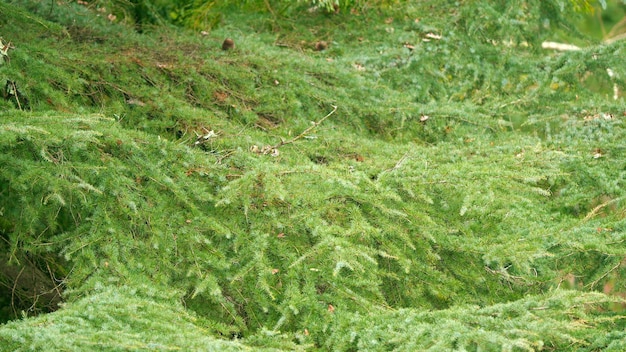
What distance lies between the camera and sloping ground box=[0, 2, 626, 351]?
2695 mm

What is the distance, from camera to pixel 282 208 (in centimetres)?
322

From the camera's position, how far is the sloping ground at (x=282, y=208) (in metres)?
2.70

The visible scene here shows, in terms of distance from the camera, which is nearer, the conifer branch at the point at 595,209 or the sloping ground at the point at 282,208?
the sloping ground at the point at 282,208

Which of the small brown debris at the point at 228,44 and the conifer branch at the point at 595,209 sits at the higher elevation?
the small brown debris at the point at 228,44

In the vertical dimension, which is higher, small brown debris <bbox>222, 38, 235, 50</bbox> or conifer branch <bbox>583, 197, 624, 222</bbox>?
small brown debris <bbox>222, 38, 235, 50</bbox>

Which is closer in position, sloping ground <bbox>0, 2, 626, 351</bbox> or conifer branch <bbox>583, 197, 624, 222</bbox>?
sloping ground <bbox>0, 2, 626, 351</bbox>

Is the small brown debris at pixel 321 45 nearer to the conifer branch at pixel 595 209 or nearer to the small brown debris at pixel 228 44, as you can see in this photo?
the small brown debris at pixel 228 44

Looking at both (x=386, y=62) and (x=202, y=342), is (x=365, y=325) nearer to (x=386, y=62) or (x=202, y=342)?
(x=202, y=342)

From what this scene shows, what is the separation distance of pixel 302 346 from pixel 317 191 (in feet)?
2.39

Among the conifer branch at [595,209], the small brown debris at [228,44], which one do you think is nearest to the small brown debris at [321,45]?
the small brown debris at [228,44]

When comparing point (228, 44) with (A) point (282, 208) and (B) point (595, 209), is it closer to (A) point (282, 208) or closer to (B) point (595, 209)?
(A) point (282, 208)

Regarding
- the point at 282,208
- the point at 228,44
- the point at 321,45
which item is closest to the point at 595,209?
the point at 282,208

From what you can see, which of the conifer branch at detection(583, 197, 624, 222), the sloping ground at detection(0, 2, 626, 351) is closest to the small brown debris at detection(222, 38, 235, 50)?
the sloping ground at detection(0, 2, 626, 351)

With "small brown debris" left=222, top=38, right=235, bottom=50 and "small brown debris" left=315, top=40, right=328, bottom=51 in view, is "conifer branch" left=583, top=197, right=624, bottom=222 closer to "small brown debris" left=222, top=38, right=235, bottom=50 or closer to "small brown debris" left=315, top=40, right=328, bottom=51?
"small brown debris" left=222, top=38, right=235, bottom=50
